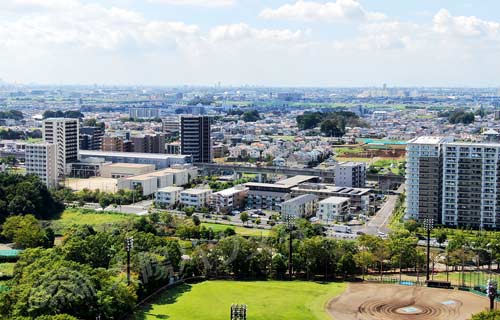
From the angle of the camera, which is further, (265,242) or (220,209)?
(220,209)

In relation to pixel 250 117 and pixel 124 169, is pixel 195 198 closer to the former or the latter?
pixel 124 169

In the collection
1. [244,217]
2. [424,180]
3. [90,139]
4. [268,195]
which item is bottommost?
[244,217]

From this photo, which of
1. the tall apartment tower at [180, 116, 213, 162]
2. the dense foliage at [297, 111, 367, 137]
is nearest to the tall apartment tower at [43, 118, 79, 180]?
the tall apartment tower at [180, 116, 213, 162]

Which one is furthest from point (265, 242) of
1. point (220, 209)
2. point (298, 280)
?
point (220, 209)

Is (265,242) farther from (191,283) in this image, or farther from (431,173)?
(431,173)

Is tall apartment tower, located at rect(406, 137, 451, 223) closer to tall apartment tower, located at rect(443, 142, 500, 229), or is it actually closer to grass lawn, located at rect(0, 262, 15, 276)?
tall apartment tower, located at rect(443, 142, 500, 229)

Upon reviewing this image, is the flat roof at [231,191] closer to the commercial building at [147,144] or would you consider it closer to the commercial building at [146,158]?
the commercial building at [146,158]

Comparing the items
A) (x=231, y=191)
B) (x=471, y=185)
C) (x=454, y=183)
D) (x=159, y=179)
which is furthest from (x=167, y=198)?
(x=471, y=185)
